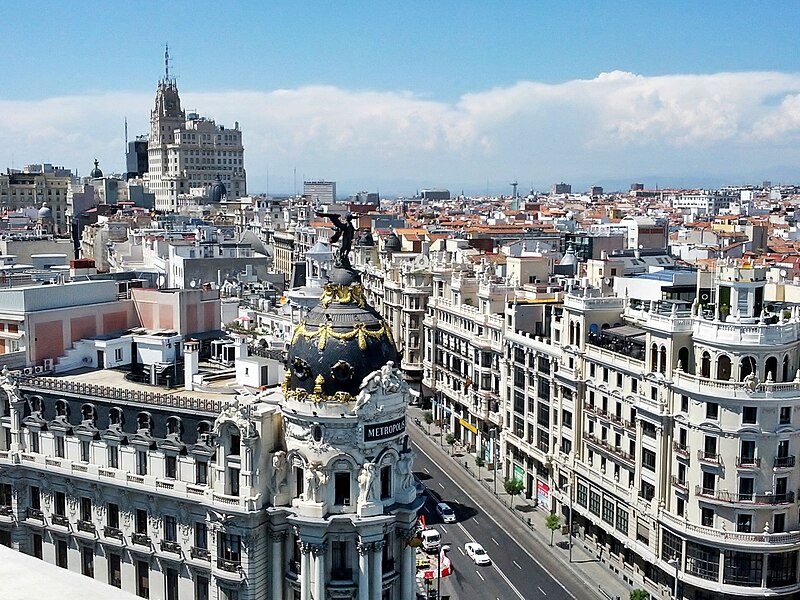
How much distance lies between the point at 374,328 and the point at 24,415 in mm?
29937

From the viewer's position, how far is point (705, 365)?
266 ft

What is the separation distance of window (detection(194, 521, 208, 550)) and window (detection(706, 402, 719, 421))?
41185mm

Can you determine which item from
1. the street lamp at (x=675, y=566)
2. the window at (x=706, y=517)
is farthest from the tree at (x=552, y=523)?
the window at (x=706, y=517)

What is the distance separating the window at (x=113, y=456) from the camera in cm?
7338

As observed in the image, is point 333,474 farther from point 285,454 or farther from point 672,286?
point 672,286

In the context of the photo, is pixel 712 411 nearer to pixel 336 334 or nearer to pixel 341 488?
pixel 341 488

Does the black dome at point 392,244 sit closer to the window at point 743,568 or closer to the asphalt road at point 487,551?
the asphalt road at point 487,551

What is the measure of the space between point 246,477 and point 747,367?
41171mm

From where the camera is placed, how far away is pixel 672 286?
102000mm

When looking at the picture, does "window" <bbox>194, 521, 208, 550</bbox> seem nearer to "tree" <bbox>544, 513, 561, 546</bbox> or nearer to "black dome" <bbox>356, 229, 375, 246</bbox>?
"tree" <bbox>544, 513, 561, 546</bbox>

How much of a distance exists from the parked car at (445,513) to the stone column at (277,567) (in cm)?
3841

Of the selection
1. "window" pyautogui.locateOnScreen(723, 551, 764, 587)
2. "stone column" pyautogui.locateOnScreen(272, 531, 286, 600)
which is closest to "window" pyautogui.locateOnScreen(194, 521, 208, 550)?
"stone column" pyautogui.locateOnScreen(272, 531, 286, 600)

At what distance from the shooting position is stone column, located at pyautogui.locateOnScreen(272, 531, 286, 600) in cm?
6888

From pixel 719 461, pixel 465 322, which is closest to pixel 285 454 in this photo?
pixel 719 461
